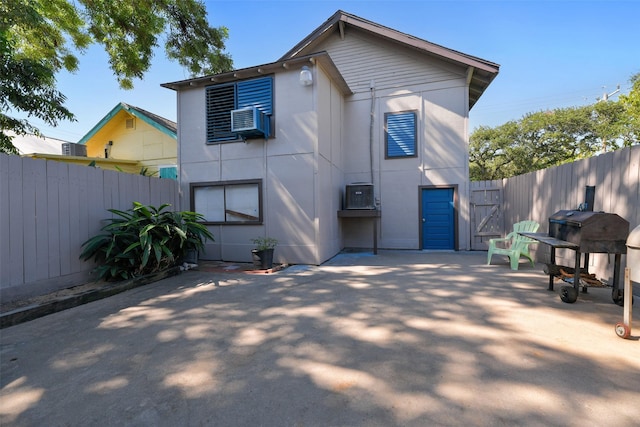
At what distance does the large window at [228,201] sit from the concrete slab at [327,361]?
8.81ft

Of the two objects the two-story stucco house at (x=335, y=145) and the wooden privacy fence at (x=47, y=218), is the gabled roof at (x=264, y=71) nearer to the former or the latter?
the two-story stucco house at (x=335, y=145)

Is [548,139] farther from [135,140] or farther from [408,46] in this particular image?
[135,140]

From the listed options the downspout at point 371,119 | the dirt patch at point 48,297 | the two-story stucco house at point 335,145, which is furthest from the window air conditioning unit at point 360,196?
the dirt patch at point 48,297

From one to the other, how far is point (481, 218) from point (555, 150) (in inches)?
620

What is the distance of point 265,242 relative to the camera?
559cm

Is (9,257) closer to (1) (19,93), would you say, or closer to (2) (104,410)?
(2) (104,410)

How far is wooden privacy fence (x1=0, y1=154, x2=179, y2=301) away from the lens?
11.3 ft

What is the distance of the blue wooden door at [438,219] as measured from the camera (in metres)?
7.61

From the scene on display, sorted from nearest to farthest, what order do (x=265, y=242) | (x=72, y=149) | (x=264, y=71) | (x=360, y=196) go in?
1. (x=265, y=242)
2. (x=264, y=71)
3. (x=360, y=196)
4. (x=72, y=149)

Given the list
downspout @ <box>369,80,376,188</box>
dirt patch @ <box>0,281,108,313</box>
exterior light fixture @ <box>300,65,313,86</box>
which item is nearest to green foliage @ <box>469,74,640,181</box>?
downspout @ <box>369,80,376,188</box>

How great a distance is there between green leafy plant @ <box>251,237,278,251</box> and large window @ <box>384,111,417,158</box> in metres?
4.11

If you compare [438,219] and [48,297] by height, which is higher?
[438,219]

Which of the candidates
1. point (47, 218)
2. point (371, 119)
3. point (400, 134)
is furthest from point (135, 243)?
point (400, 134)

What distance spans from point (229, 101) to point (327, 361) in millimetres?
6020
